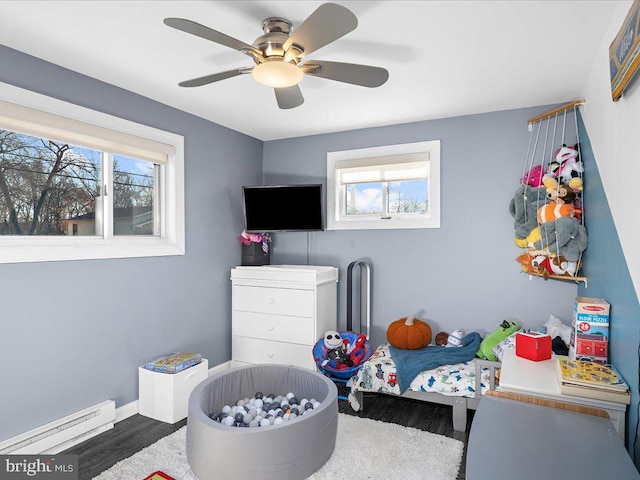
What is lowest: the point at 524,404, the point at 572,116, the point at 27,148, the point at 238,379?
the point at 238,379

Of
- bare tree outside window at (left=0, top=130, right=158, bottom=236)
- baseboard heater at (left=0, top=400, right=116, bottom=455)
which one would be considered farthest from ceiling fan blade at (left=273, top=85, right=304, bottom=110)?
baseboard heater at (left=0, top=400, right=116, bottom=455)

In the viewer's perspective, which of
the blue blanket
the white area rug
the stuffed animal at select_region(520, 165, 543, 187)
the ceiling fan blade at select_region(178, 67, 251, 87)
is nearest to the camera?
the ceiling fan blade at select_region(178, 67, 251, 87)

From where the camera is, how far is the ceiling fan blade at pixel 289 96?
2164mm

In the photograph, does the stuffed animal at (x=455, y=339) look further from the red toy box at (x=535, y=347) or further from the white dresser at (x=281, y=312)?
the white dresser at (x=281, y=312)

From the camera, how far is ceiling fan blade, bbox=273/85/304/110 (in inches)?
85.2

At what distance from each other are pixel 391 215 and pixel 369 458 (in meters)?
2.13

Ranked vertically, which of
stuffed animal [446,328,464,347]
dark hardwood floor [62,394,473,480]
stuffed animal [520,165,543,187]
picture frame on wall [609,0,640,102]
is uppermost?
picture frame on wall [609,0,640,102]

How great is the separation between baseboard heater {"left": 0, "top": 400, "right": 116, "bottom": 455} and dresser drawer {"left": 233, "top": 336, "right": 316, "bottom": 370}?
1232 mm

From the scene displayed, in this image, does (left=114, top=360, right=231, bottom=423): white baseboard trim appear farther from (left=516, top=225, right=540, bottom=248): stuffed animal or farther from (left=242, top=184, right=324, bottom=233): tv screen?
(left=516, top=225, right=540, bottom=248): stuffed animal

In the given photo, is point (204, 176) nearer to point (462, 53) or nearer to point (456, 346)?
point (462, 53)

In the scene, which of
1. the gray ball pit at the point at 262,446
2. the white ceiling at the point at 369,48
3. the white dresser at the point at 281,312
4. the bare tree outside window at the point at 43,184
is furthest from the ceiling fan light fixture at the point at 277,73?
the white dresser at the point at 281,312

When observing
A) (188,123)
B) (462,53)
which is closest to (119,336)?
(188,123)

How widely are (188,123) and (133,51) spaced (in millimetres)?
1112

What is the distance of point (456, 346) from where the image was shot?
305cm
